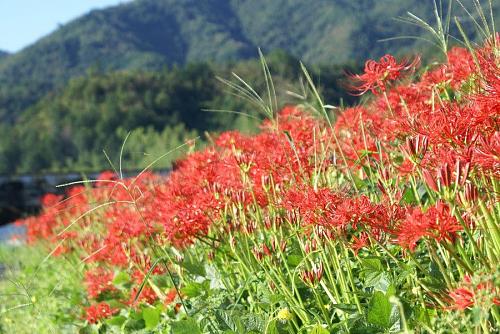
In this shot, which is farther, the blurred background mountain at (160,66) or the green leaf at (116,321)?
the blurred background mountain at (160,66)

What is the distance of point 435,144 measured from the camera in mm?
1722

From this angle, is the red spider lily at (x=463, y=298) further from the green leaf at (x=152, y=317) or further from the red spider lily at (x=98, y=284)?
the red spider lily at (x=98, y=284)

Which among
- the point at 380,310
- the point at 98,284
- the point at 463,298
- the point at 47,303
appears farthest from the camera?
the point at 47,303

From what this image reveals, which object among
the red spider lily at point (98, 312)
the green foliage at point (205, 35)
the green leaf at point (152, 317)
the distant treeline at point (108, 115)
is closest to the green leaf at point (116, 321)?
the red spider lily at point (98, 312)

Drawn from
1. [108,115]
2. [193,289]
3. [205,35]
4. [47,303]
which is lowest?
[205,35]

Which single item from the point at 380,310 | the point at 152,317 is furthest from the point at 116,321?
the point at 380,310

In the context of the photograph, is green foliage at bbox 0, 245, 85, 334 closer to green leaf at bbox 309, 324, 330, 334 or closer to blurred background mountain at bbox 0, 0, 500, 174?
blurred background mountain at bbox 0, 0, 500, 174

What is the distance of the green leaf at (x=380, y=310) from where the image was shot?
6.21 feet

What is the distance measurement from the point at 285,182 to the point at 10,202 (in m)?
14.3

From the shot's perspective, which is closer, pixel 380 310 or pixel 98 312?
pixel 380 310

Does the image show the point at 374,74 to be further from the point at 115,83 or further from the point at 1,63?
the point at 1,63

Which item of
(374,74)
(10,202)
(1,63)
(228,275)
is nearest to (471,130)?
(374,74)

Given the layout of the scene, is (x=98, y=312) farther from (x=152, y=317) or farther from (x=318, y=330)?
(x=318, y=330)

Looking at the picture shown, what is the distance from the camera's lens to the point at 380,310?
1901mm
